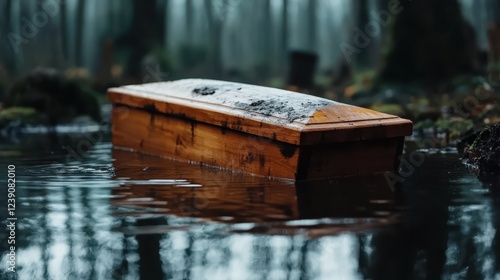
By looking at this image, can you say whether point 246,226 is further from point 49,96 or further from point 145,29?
point 145,29

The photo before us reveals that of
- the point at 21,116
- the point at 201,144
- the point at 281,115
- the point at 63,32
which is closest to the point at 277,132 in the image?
the point at 281,115

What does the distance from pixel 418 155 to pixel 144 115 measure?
2474mm

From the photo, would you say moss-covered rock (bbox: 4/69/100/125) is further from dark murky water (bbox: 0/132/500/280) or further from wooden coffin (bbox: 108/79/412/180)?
dark murky water (bbox: 0/132/500/280)

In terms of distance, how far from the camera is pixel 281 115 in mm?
7109

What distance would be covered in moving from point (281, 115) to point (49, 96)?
6.11 meters

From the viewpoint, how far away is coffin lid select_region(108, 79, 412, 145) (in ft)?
22.5

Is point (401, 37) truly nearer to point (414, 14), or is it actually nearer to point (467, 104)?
point (414, 14)

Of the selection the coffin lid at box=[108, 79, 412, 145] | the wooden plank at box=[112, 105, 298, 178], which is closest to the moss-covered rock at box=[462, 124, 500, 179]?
the coffin lid at box=[108, 79, 412, 145]

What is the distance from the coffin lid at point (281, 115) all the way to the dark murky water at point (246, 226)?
345 mm

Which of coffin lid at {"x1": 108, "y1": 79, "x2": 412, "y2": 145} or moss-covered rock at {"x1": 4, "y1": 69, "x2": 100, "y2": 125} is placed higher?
coffin lid at {"x1": 108, "y1": 79, "x2": 412, "y2": 145}

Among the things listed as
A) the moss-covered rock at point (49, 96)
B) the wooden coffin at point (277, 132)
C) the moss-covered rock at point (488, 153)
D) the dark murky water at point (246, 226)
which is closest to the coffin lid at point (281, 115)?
the wooden coffin at point (277, 132)

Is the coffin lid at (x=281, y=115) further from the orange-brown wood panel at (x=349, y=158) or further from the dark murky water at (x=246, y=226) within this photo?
the dark murky water at (x=246, y=226)

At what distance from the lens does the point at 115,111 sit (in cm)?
944

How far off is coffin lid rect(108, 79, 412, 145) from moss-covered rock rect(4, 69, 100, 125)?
14.8 feet
